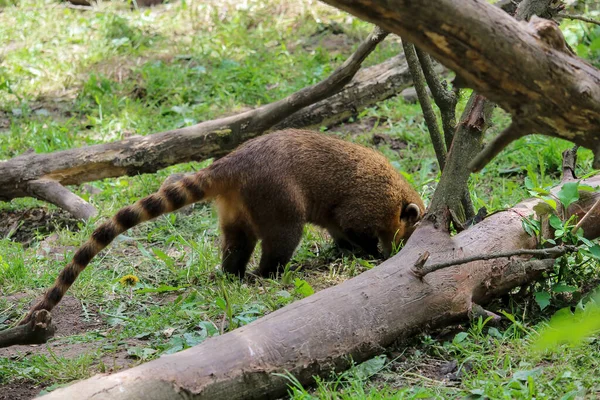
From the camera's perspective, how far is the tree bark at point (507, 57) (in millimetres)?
2410

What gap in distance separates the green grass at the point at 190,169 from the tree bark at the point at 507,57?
81 centimetres

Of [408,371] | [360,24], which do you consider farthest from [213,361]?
[360,24]

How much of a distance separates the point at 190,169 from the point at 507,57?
5.00 meters

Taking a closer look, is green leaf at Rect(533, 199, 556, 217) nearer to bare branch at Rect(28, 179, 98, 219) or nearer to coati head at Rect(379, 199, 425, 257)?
coati head at Rect(379, 199, 425, 257)

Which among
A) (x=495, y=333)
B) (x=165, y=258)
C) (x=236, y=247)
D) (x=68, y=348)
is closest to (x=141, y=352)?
(x=68, y=348)

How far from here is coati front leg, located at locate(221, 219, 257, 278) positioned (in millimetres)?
5336

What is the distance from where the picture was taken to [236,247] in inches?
211

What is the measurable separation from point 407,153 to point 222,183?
2706mm

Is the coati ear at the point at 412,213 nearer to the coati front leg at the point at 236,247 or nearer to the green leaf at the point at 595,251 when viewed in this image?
the coati front leg at the point at 236,247

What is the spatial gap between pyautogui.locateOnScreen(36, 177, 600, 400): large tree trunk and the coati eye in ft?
3.85

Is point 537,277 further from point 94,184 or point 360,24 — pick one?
point 360,24

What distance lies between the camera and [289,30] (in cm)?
984

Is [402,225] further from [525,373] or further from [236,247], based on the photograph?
[525,373]

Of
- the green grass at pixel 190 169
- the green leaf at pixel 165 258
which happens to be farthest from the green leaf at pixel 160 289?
the green leaf at pixel 165 258
